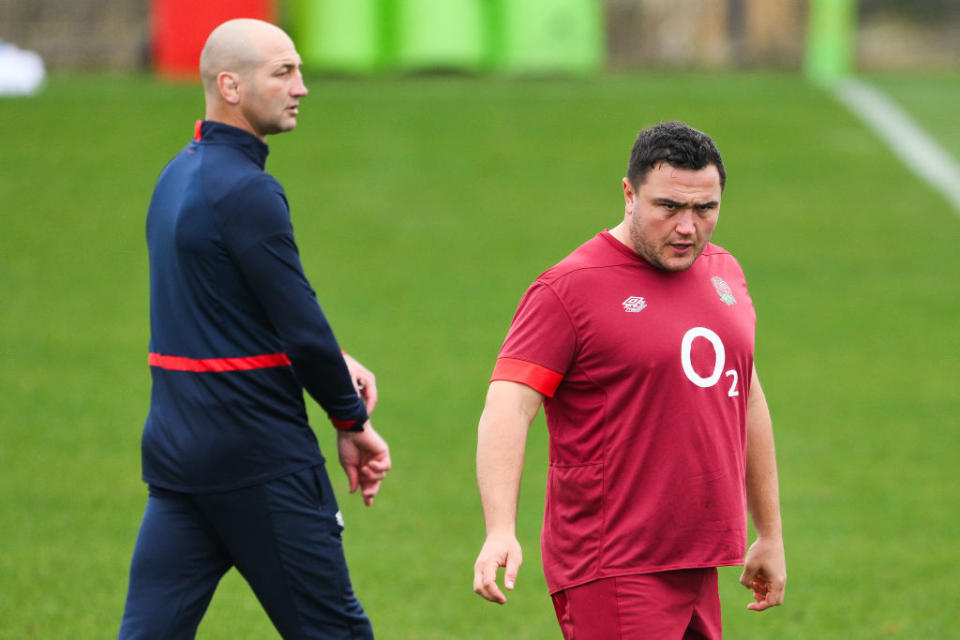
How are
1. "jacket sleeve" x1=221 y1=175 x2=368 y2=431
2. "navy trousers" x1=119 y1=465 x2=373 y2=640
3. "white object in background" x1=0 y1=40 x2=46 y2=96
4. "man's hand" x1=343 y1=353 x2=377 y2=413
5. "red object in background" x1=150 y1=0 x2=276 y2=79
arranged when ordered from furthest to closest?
"white object in background" x1=0 y1=40 x2=46 y2=96
"red object in background" x1=150 y1=0 x2=276 y2=79
"man's hand" x1=343 y1=353 x2=377 y2=413
"navy trousers" x1=119 y1=465 x2=373 y2=640
"jacket sleeve" x1=221 y1=175 x2=368 y2=431

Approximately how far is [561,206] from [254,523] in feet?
44.9

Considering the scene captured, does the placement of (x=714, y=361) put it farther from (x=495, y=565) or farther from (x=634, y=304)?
(x=495, y=565)

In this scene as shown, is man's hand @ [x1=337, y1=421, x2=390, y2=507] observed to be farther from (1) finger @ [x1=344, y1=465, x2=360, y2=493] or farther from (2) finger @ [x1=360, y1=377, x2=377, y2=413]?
(2) finger @ [x1=360, y1=377, x2=377, y2=413]

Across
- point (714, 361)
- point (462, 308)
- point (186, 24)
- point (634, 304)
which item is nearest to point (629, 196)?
point (634, 304)

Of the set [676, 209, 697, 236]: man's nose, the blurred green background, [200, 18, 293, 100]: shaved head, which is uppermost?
[200, 18, 293, 100]: shaved head

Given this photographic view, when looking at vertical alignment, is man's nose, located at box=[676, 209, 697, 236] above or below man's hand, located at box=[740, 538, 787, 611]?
above

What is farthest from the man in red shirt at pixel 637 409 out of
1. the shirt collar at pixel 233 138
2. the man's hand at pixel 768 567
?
the shirt collar at pixel 233 138

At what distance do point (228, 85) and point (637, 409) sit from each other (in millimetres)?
1594

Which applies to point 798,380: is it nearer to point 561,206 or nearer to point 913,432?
point 913,432

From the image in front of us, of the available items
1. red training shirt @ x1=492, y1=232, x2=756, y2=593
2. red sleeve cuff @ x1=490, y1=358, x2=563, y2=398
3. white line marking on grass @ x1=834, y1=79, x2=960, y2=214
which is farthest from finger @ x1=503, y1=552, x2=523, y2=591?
white line marking on grass @ x1=834, y1=79, x2=960, y2=214

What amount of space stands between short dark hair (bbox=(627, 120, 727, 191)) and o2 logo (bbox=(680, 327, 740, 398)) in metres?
0.44

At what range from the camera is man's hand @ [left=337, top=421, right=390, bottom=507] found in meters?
4.50

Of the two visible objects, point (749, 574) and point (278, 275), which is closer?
point (278, 275)

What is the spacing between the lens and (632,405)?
3943mm
